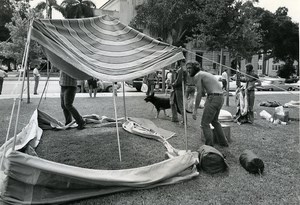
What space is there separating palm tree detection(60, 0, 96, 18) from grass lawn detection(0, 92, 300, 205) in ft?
103

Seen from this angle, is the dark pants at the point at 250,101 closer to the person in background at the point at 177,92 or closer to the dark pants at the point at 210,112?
the person in background at the point at 177,92

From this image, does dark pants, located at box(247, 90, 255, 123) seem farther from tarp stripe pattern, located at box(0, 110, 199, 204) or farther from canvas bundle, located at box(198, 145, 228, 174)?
tarp stripe pattern, located at box(0, 110, 199, 204)

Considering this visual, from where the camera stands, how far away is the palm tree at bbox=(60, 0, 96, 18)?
38.2 meters

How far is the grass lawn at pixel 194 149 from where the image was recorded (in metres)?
4.08

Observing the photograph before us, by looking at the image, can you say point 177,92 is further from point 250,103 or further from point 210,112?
point 210,112

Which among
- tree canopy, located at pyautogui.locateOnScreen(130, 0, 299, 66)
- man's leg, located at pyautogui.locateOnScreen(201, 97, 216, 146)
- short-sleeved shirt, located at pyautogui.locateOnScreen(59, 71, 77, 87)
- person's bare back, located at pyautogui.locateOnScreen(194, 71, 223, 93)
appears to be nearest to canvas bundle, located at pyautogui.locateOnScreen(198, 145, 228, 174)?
man's leg, located at pyautogui.locateOnScreen(201, 97, 216, 146)

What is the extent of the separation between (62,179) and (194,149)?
314 cm

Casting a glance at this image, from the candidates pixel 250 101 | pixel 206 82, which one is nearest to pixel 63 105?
pixel 206 82

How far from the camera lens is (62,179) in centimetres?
399

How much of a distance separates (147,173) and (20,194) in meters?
1.78

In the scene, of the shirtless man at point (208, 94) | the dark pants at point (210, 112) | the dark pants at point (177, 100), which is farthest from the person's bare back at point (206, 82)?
the dark pants at point (177, 100)

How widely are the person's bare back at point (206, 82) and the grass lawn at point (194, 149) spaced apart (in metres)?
1.31

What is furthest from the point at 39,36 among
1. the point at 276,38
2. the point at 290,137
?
the point at 276,38

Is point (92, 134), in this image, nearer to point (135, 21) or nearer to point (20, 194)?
point (20, 194)
